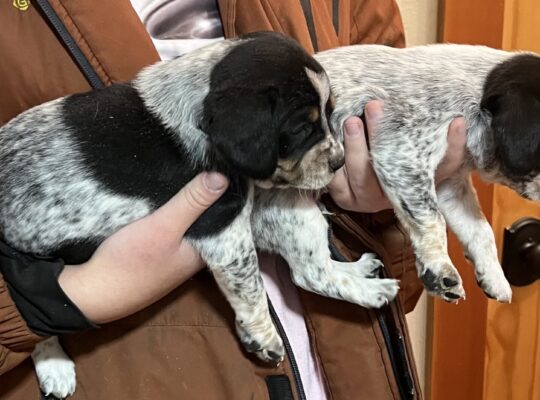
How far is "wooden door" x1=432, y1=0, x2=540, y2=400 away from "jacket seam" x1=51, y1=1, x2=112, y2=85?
4.64 feet

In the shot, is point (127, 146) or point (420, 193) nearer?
point (127, 146)

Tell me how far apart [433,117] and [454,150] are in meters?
0.10

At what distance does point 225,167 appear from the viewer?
1.59 metres

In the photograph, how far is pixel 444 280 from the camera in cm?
176

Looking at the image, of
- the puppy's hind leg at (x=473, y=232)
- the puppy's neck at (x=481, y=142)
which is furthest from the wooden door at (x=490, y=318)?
the puppy's neck at (x=481, y=142)

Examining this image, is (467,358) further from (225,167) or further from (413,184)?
(225,167)

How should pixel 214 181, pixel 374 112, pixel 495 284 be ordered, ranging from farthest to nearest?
pixel 495 284 → pixel 374 112 → pixel 214 181

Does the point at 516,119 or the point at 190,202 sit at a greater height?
the point at 190,202

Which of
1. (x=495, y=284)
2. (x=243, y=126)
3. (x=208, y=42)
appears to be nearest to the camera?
(x=243, y=126)

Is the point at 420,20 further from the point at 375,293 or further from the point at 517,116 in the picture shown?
the point at 375,293

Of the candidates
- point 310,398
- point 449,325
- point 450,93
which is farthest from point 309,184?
point 449,325

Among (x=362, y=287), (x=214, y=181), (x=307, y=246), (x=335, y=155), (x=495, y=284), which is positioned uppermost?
(x=214, y=181)

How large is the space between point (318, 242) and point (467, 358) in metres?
1.43

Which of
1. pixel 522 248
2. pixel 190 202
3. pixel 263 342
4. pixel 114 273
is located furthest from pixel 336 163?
pixel 522 248
